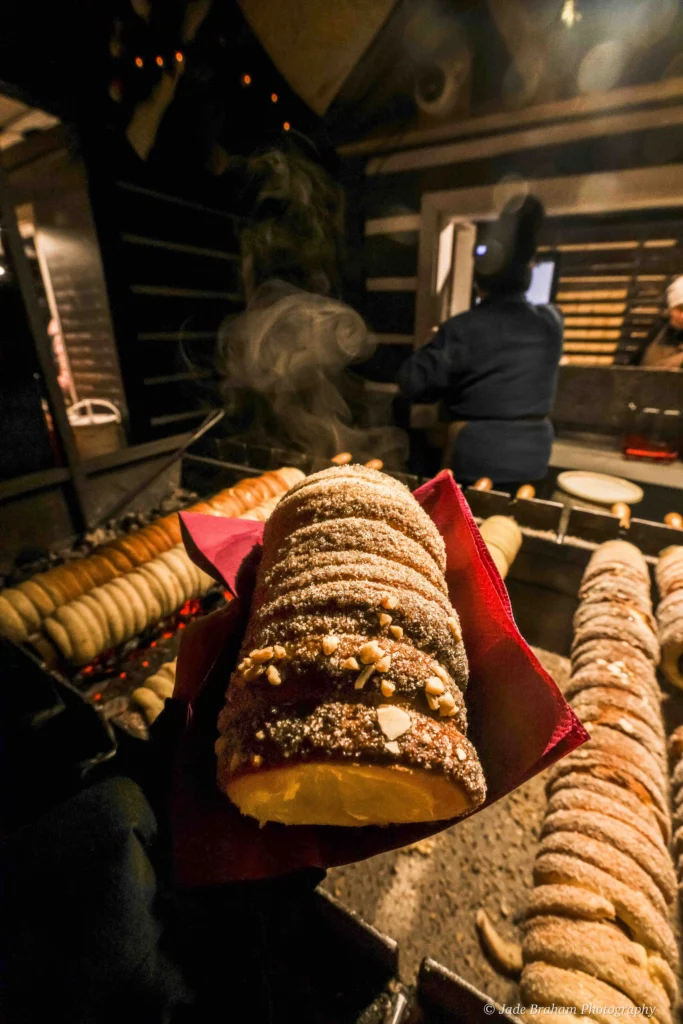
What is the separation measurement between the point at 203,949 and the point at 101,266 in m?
7.65

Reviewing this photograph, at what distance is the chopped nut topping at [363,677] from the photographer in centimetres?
79

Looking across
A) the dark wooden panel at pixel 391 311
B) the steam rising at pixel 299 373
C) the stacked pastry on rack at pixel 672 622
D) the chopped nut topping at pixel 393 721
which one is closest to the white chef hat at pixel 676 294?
the dark wooden panel at pixel 391 311

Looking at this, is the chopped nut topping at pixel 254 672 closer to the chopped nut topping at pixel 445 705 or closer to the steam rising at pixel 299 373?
the chopped nut topping at pixel 445 705

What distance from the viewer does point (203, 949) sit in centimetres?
102

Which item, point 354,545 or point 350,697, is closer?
point 350,697

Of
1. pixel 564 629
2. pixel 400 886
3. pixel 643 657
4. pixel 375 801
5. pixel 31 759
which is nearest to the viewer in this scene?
pixel 375 801

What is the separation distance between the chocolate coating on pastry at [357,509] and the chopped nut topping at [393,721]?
0.42 meters

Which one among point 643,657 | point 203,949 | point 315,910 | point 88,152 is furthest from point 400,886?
point 88,152

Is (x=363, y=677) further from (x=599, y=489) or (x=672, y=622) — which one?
(x=599, y=489)

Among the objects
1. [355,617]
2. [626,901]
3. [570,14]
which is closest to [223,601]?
[355,617]

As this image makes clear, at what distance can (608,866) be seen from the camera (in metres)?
1.63

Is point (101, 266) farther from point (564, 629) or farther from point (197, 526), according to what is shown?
point (564, 629)

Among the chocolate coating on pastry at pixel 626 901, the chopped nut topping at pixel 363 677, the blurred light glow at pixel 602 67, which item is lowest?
the chocolate coating on pastry at pixel 626 901

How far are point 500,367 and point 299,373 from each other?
14.0 ft
